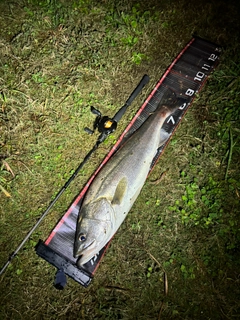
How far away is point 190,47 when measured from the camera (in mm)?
4734

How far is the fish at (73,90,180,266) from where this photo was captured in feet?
11.1

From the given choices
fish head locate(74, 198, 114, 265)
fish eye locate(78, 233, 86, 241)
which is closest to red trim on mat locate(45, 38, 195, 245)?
fish head locate(74, 198, 114, 265)

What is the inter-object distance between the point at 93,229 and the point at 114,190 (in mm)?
582

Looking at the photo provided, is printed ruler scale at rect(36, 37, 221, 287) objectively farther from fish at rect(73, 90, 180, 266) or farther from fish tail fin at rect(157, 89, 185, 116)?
fish at rect(73, 90, 180, 266)

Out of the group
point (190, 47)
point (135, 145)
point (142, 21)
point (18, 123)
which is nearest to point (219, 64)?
point (190, 47)

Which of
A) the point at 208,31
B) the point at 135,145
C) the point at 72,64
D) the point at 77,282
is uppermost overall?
the point at 208,31

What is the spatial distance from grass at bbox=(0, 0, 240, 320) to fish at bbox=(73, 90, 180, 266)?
1.86ft

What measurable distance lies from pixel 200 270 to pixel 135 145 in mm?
2160

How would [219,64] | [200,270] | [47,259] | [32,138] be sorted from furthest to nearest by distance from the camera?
[219,64] < [32,138] < [200,270] < [47,259]

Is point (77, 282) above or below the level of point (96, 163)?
below

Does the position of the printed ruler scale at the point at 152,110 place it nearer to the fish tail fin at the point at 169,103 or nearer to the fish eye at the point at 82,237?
the fish tail fin at the point at 169,103

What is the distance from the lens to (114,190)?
3561 mm

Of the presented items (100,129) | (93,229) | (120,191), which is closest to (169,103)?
(100,129)

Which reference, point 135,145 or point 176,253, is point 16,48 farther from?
point 176,253
